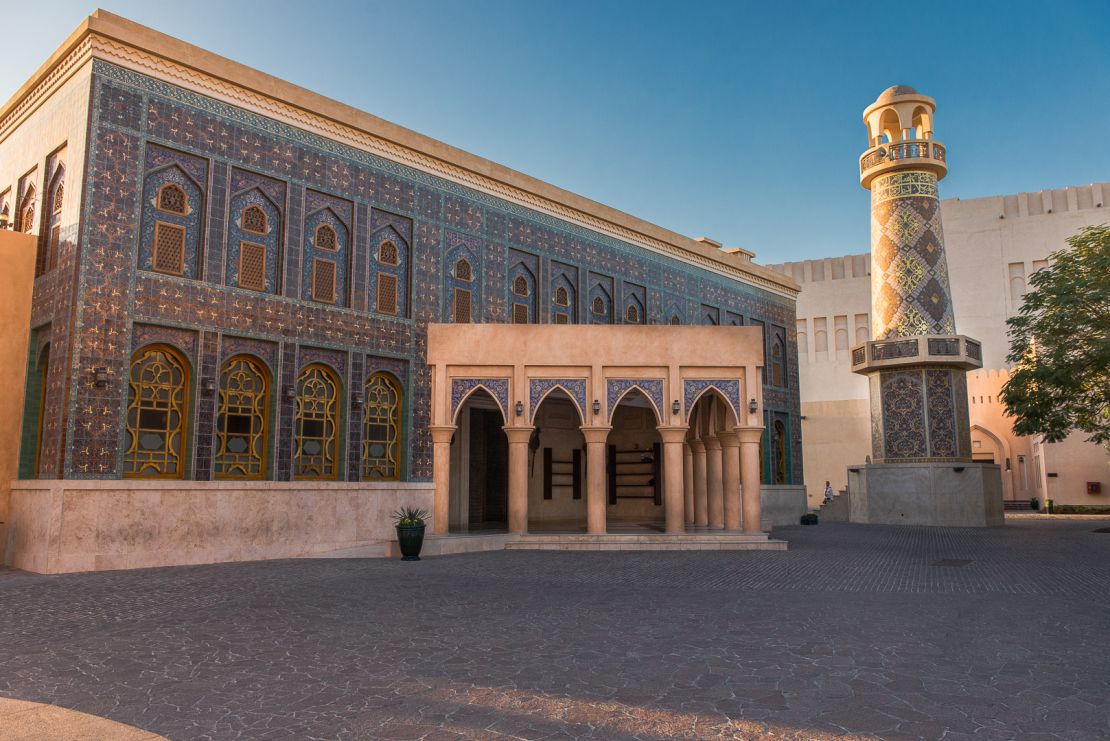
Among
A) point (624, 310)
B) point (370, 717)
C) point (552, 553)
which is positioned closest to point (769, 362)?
point (624, 310)

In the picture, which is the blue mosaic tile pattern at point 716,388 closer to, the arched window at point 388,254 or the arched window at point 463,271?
the arched window at point 463,271

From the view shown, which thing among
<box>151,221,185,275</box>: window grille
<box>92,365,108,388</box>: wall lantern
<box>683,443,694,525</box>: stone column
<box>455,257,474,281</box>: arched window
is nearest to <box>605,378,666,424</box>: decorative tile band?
<box>455,257,474,281</box>: arched window

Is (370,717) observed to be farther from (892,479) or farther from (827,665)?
(892,479)

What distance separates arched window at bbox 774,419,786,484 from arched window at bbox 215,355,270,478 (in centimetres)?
1946

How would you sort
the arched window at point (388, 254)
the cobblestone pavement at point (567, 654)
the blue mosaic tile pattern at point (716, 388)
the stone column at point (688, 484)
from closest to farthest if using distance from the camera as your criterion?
the cobblestone pavement at point (567, 654) < the blue mosaic tile pattern at point (716, 388) < the arched window at point (388, 254) < the stone column at point (688, 484)

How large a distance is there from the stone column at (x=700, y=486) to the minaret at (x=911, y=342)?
8.72 meters

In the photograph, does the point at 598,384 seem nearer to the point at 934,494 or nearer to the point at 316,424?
the point at 316,424

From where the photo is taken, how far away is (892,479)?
26609mm

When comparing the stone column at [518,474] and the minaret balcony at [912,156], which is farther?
the minaret balcony at [912,156]

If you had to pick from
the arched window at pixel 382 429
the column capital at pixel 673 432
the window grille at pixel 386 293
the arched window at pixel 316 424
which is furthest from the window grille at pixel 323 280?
the column capital at pixel 673 432

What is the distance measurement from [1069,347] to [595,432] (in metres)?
13.3

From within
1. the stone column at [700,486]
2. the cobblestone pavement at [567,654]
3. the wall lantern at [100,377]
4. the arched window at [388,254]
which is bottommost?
the cobblestone pavement at [567,654]

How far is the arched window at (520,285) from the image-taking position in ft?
68.6

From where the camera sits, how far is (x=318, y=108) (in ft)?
55.1
